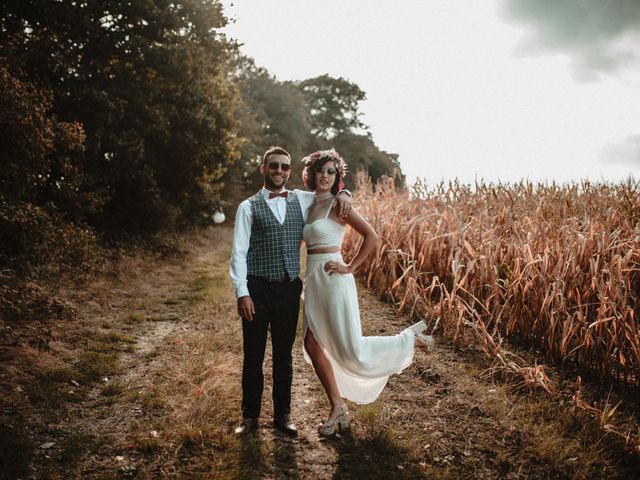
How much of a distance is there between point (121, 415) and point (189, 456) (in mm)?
928

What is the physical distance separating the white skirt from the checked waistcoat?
0.70ft

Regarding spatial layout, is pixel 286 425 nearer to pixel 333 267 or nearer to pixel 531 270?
pixel 333 267

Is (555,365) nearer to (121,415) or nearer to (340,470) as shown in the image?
(340,470)

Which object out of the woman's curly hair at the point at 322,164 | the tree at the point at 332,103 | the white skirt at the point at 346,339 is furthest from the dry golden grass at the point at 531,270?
the tree at the point at 332,103

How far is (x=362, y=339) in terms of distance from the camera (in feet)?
10.5

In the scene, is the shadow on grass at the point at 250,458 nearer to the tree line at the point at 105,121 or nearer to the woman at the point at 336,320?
the woman at the point at 336,320

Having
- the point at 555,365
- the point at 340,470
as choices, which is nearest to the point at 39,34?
the point at 340,470

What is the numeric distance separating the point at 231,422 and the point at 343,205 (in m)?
1.95

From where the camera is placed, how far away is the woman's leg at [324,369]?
3184 millimetres

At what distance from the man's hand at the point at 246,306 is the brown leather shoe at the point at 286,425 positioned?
3.02 ft

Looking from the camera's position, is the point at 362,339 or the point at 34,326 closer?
the point at 362,339

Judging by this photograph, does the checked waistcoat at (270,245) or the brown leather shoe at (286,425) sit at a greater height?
the checked waistcoat at (270,245)

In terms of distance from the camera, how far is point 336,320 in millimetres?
3127

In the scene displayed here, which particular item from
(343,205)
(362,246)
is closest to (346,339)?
(362,246)
